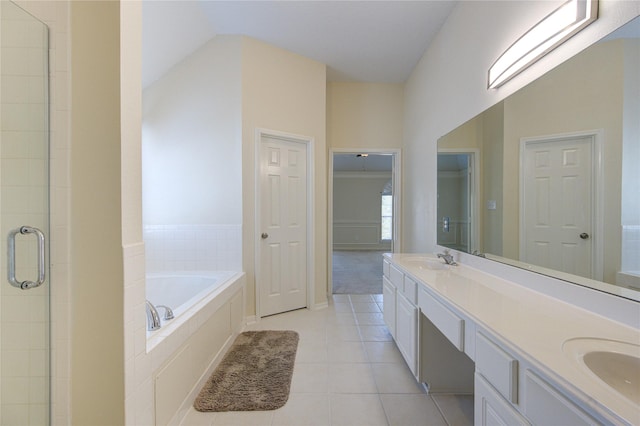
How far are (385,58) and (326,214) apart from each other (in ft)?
6.57

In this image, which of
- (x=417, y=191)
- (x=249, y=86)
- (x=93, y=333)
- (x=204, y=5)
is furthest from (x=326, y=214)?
(x=93, y=333)

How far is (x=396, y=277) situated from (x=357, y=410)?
37.5 inches

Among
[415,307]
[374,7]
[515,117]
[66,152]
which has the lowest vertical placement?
[415,307]

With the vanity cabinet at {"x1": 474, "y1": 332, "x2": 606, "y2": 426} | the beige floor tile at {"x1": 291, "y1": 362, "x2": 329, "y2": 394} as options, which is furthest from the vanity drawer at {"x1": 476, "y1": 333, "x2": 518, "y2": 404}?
the beige floor tile at {"x1": 291, "y1": 362, "x2": 329, "y2": 394}

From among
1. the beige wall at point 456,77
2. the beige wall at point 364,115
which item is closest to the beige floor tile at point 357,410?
the beige wall at point 456,77

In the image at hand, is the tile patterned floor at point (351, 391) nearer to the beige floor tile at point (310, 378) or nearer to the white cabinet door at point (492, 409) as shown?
the beige floor tile at point (310, 378)

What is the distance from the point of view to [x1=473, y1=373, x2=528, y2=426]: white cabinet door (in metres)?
0.84

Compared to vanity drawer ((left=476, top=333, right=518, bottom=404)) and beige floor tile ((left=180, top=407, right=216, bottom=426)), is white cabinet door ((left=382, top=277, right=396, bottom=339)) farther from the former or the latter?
beige floor tile ((left=180, top=407, right=216, bottom=426))

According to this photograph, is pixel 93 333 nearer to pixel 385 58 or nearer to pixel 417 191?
pixel 417 191

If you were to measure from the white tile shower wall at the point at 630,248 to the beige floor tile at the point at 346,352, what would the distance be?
1.72 meters

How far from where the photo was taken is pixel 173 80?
283cm

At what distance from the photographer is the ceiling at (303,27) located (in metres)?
2.32

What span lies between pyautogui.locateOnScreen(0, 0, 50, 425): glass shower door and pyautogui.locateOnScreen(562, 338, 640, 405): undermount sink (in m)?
1.87

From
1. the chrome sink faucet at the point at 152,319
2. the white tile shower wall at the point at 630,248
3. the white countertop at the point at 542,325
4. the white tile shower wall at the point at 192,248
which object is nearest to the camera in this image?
the white countertop at the point at 542,325
